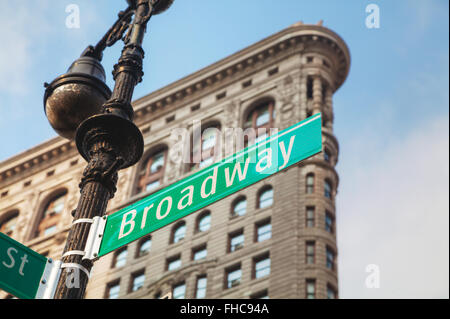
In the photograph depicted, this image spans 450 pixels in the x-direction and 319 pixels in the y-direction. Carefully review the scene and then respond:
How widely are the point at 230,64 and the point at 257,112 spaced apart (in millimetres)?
6699

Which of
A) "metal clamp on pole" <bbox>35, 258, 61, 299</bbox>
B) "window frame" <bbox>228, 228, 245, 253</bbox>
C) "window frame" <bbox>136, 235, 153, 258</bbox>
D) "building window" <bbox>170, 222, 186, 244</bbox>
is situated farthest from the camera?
"window frame" <bbox>136, 235, 153, 258</bbox>

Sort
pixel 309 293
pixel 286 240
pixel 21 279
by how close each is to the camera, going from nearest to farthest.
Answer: pixel 21 279 → pixel 309 293 → pixel 286 240

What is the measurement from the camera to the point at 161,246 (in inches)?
2186

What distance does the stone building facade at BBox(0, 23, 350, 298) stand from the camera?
1933 inches

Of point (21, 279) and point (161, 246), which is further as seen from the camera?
point (161, 246)

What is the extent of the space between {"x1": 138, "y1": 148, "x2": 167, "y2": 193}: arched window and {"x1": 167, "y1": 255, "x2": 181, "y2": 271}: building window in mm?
9950

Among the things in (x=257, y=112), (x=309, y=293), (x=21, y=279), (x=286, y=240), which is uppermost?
(x=257, y=112)

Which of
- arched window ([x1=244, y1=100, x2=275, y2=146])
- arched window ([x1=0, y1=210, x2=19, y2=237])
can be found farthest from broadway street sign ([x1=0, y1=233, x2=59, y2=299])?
arched window ([x1=0, y1=210, x2=19, y2=237])

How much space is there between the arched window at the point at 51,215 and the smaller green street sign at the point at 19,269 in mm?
58542

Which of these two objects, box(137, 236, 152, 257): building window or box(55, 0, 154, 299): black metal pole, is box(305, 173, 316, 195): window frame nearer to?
box(137, 236, 152, 257): building window

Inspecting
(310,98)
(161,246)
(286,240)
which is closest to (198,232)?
(161,246)

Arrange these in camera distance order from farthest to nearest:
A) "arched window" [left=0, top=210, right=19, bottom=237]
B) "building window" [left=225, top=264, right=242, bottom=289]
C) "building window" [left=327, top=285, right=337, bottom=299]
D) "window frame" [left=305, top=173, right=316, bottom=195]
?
"arched window" [left=0, top=210, right=19, bottom=237]
"window frame" [left=305, top=173, right=316, bottom=195]
"building window" [left=225, top=264, right=242, bottom=289]
"building window" [left=327, top=285, right=337, bottom=299]

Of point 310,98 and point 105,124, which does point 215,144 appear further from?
point 105,124

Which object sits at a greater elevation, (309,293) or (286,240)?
(286,240)
